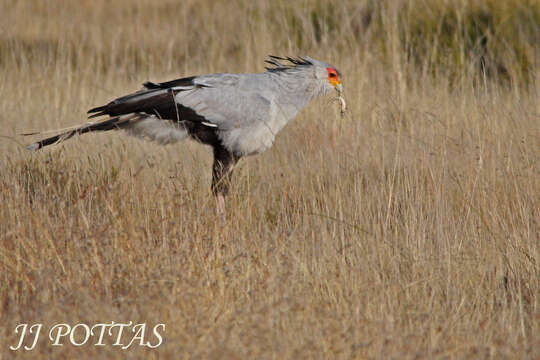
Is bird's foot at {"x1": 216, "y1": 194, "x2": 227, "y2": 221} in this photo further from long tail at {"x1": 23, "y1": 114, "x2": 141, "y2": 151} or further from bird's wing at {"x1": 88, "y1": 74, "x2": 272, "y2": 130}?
long tail at {"x1": 23, "y1": 114, "x2": 141, "y2": 151}

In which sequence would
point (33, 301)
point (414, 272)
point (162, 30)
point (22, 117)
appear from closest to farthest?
point (33, 301), point (414, 272), point (22, 117), point (162, 30)

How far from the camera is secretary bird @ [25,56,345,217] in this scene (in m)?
4.88

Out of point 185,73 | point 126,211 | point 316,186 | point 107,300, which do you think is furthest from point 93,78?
point 107,300

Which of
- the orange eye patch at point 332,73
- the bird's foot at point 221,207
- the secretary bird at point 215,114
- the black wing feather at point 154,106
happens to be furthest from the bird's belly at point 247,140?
the orange eye patch at point 332,73

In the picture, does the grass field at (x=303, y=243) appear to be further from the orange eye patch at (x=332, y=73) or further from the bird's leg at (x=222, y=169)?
the orange eye patch at (x=332, y=73)

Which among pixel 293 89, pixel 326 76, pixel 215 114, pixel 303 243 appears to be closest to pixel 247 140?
pixel 215 114

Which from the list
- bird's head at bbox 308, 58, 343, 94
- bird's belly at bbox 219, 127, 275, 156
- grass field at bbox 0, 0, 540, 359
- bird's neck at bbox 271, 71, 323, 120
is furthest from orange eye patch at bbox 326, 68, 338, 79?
bird's belly at bbox 219, 127, 275, 156

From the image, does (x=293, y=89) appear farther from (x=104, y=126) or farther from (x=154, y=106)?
(x=104, y=126)

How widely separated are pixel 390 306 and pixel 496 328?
1.65ft

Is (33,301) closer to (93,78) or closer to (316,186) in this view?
(316,186)

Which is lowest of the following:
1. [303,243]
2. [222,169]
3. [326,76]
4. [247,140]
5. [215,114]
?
[303,243]

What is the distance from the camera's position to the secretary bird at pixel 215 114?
4879 mm

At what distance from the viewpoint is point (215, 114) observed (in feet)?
16.2

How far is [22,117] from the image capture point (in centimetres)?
670
